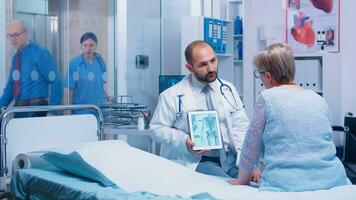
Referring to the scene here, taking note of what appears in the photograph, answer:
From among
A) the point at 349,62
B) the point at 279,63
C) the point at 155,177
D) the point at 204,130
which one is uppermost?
the point at 349,62

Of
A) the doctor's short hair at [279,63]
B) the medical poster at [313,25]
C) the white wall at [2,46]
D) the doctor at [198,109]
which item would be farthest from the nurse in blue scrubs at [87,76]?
the doctor's short hair at [279,63]

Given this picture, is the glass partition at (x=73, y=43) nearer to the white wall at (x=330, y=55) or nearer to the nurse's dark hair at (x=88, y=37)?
the nurse's dark hair at (x=88, y=37)

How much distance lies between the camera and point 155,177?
2.61 meters

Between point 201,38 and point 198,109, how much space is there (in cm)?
253

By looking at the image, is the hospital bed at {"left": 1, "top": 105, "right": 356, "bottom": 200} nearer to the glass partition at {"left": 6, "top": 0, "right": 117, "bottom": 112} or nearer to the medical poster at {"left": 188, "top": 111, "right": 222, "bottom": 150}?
the medical poster at {"left": 188, "top": 111, "right": 222, "bottom": 150}

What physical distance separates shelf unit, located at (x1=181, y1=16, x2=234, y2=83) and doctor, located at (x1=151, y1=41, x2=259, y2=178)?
2.30 meters

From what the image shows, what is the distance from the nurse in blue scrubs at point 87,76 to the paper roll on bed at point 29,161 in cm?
253

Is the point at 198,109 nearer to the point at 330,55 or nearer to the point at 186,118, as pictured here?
the point at 186,118

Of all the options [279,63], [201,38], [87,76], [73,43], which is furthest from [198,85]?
[73,43]

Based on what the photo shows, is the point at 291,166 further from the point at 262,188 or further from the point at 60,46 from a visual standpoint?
the point at 60,46

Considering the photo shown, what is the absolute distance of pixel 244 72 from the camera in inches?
233

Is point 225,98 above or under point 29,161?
above

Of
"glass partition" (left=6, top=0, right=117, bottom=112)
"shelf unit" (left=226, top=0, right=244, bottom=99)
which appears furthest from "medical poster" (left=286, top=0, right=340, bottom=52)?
"glass partition" (left=6, top=0, right=117, bottom=112)

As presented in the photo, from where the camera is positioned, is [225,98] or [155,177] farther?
[225,98]
